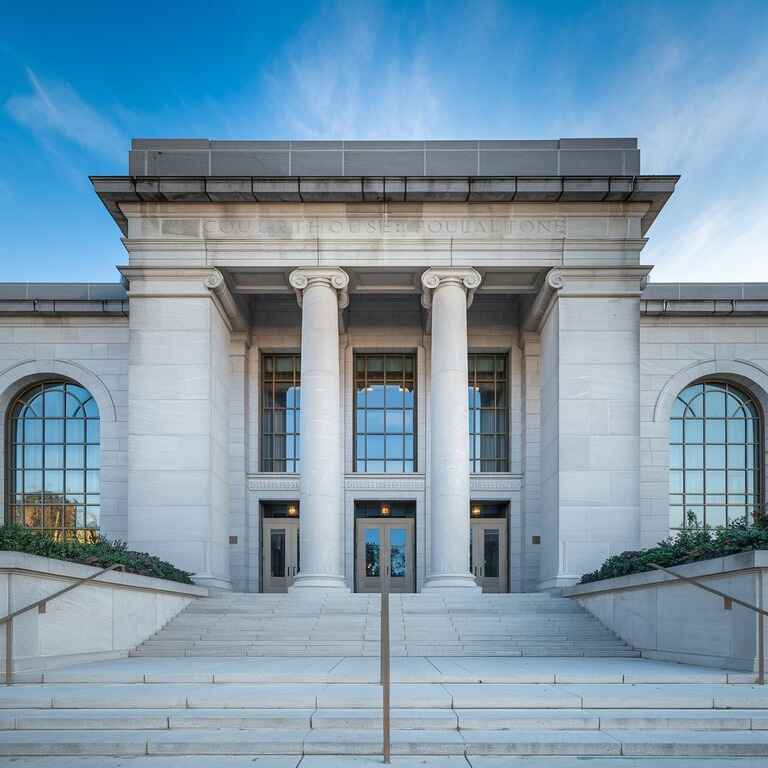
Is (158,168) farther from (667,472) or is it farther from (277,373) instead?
(667,472)

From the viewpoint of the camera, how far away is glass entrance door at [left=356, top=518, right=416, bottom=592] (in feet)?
105

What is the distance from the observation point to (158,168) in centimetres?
2850

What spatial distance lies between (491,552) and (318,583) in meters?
9.33

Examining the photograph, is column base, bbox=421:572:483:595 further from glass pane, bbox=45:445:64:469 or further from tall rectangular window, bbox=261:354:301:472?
glass pane, bbox=45:445:64:469

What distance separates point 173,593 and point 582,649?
10.5 m

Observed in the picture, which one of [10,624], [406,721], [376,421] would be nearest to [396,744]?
[406,721]

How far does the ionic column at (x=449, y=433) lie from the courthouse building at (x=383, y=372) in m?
0.07

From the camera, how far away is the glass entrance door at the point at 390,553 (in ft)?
105

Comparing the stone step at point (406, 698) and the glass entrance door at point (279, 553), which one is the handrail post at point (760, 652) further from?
Result: the glass entrance door at point (279, 553)

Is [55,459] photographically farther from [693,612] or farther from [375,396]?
[693,612]

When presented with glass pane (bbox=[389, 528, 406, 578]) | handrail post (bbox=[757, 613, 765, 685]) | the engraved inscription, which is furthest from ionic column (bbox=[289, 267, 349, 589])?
handrail post (bbox=[757, 613, 765, 685])

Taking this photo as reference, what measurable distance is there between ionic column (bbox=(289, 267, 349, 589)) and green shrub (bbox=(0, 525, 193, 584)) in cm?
386

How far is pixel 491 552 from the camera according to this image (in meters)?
32.5

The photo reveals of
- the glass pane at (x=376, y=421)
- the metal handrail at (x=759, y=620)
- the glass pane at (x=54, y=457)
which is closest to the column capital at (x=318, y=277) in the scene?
the glass pane at (x=376, y=421)
